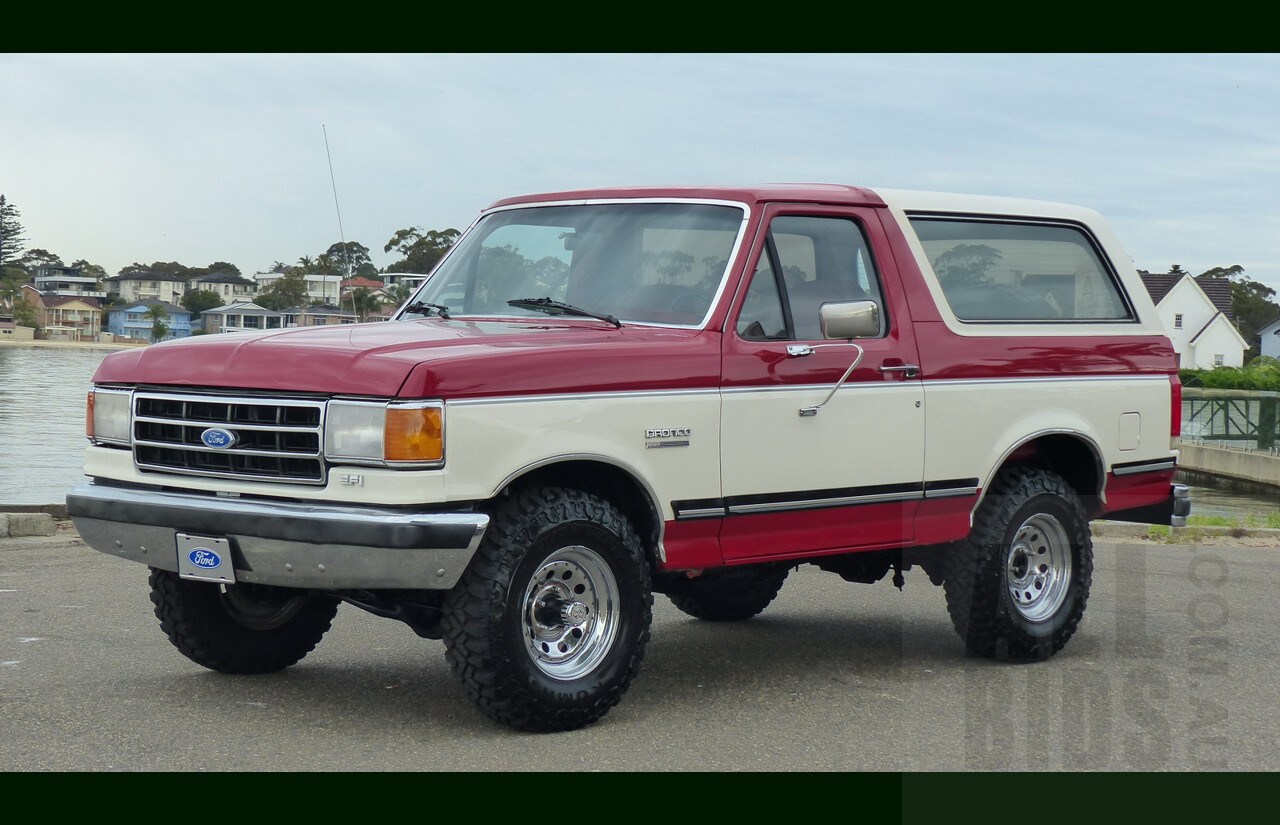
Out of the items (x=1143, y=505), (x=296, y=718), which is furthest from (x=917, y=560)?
(x=296, y=718)

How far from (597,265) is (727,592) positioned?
6.45ft

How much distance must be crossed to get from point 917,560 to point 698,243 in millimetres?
2047

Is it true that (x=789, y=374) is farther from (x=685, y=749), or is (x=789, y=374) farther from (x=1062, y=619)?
(x=1062, y=619)

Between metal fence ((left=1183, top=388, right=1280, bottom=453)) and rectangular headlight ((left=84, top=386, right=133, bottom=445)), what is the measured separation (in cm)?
3634

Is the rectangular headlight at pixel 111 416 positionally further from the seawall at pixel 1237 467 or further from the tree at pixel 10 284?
the tree at pixel 10 284

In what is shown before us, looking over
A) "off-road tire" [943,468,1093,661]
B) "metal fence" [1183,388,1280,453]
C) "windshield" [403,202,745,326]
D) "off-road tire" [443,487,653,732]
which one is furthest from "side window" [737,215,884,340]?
"metal fence" [1183,388,1280,453]

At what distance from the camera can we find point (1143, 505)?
312 inches

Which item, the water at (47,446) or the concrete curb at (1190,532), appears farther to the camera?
the water at (47,446)

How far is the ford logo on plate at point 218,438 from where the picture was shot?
542cm

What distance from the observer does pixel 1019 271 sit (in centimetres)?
759

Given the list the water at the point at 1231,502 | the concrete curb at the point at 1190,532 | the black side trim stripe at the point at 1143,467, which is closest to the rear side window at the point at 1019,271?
the black side trim stripe at the point at 1143,467

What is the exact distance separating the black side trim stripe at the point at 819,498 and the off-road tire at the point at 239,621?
1684mm

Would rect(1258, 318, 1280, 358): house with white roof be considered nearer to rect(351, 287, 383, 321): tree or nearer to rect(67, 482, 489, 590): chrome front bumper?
rect(351, 287, 383, 321): tree

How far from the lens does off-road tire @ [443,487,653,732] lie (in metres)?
5.27
